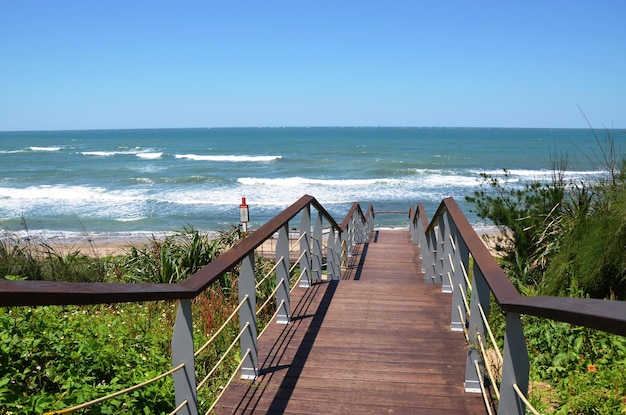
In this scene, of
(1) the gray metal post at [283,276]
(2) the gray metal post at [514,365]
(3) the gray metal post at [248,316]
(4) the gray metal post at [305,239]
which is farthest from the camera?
(4) the gray metal post at [305,239]

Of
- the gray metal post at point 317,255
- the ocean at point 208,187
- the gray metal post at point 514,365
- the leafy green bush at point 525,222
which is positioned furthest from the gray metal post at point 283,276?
the ocean at point 208,187

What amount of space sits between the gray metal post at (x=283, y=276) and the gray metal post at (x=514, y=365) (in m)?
2.60

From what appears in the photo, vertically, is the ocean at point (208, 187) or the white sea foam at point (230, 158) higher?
the white sea foam at point (230, 158)

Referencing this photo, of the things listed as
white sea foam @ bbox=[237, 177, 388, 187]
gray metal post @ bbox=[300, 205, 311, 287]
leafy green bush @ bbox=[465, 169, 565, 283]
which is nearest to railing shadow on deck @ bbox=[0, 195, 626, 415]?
gray metal post @ bbox=[300, 205, 311, 287]

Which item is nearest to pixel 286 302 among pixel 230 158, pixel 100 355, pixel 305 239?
pixel 305 239

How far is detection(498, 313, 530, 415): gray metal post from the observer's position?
94.7 inches

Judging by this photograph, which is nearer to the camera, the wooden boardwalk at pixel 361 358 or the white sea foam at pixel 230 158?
the wooden boardwalk at pixel 361 358

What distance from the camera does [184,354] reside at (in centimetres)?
276

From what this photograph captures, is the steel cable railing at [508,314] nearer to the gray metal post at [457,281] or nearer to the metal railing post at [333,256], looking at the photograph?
the gray metal post at [457,281]

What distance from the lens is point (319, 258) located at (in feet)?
23.1

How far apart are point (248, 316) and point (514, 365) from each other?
6.16 feet

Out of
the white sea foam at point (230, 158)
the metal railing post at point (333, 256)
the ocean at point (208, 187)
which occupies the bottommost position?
the ocean at point (208, 187)

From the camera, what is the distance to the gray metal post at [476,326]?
3357 mm

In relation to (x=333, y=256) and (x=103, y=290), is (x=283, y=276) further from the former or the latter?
(x=333, y=256)
